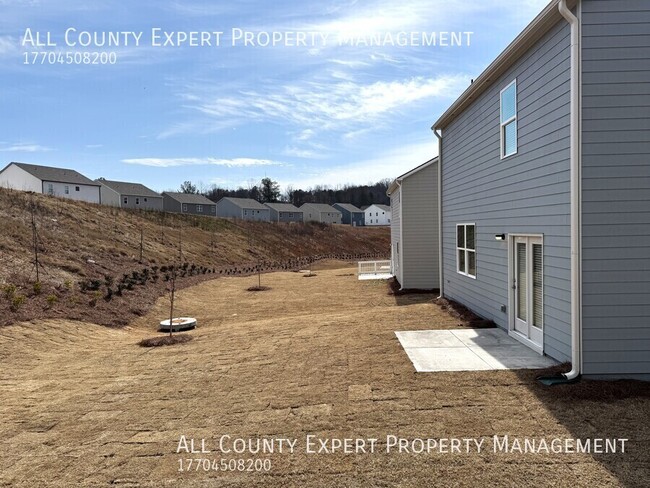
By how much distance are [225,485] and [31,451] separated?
2115mm

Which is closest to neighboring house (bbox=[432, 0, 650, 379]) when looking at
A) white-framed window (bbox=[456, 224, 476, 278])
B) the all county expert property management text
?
the all county expert property management text

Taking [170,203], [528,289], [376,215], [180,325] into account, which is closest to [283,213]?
[170,203]

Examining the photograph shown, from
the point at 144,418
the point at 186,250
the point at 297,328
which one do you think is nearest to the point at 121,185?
the point at 186,250

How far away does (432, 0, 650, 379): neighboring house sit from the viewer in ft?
17.0

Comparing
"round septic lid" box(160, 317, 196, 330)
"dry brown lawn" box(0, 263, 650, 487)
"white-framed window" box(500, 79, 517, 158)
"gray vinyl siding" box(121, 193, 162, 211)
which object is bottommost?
"round septic lid" box(160, 317, 196, 330)

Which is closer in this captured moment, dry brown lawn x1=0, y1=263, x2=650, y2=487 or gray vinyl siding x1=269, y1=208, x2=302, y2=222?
dry brown lawn x1=0, y1=263, x2=650, y2=487

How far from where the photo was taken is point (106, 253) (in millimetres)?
20984

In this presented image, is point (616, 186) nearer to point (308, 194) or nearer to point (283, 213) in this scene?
point (283, 213)

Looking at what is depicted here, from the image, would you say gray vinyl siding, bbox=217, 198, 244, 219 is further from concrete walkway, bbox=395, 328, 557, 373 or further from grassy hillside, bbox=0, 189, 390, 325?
concrete walkway, bbox=395, 328, 557, 373

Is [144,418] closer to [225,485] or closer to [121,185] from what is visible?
[225,485]

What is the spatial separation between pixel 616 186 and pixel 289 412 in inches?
182

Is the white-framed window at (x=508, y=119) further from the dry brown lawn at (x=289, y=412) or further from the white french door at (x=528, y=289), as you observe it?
the dry brown lawn at (x=289, y=412)

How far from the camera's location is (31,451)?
413 centimetres

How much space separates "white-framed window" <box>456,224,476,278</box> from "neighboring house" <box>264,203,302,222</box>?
59.0 m
